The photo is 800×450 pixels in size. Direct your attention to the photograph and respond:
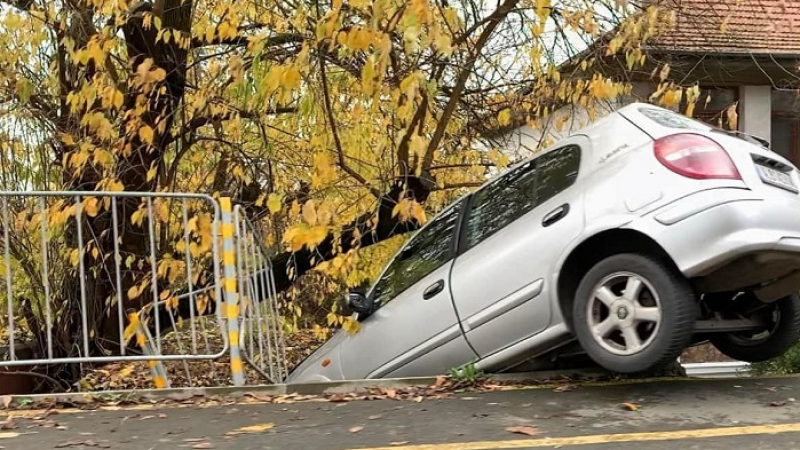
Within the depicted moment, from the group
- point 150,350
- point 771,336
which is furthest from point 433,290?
point 150,350

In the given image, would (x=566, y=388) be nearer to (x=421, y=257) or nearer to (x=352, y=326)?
(x=421, y=257)

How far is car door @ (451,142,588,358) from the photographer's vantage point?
430 cm

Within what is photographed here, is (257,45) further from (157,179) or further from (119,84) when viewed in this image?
(157,179)

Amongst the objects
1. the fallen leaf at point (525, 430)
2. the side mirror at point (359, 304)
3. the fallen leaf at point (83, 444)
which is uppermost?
the side mirror at point (359, 304)

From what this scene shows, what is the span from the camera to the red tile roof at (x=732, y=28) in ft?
25.6

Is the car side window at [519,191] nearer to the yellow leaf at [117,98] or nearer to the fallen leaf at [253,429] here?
the fallen leaf at [253,429]

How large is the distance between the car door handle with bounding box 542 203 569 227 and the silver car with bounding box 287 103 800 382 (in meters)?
0.01

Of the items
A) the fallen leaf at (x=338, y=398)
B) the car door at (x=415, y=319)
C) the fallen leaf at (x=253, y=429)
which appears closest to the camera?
the fallen leaf at (x=253, y=429)

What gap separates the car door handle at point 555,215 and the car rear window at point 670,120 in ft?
2.42

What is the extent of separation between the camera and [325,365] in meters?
5.73

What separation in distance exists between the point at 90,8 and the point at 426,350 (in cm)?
419

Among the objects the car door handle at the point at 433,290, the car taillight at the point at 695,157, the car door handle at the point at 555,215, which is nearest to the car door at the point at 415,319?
the car door handle at the point at 433,290

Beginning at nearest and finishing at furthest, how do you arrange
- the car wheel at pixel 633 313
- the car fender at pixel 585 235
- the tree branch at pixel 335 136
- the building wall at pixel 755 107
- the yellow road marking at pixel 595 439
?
the yellow road marking at pixel 595 439 < the car wheel at pixel 633 313 < the car fender at pixel 585 235 < the tree branch at pixel 335 136 < the building wall at pixel 755 107

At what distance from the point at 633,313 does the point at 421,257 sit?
1.88 metres
